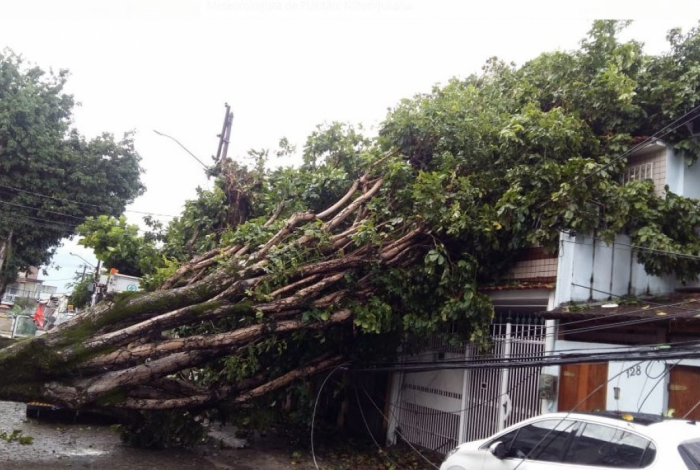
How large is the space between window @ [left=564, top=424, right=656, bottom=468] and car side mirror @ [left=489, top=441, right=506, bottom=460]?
0.72 meters

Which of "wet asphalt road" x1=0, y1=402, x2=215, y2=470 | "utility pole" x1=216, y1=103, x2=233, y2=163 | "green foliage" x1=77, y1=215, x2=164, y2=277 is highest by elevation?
"utility pole" x1=216, y1=103, x2=233, y2=163

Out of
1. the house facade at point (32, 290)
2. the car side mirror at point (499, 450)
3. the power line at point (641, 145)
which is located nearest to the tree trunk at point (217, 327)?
the power line at point (641, 145)

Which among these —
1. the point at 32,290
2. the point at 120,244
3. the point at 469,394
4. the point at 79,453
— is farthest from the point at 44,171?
the point at 32,290

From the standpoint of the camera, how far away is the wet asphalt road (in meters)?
7.58

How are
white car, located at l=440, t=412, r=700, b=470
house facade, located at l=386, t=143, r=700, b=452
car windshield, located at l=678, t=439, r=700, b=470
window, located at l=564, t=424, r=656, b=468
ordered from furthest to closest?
house facade, located at l=386, t=143, r=700, b=452 → window, located at l=564, t=424, r=656, b=468 → white car, located at l=440, t=412, r=700, b=470 → car windshield, located at l=678, t=439, r=700, b=470

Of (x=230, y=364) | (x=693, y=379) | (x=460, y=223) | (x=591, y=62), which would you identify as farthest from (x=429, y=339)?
(x=591, y=62)

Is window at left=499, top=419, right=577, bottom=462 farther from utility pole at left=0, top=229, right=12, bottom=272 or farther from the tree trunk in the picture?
utility pole at left=0, top=229, right=12, bottom=272

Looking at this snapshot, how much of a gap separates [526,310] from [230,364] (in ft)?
16.1

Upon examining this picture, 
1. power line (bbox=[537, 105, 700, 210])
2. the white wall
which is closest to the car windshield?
the white wall

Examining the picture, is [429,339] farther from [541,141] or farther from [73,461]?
[73,461]

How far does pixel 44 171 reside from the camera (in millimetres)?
21406

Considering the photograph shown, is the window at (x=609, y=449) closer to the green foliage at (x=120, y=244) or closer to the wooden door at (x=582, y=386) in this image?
the wooden door at (x=582, y=386)

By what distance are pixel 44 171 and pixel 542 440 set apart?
21.6 meters

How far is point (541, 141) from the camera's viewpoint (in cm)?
847
